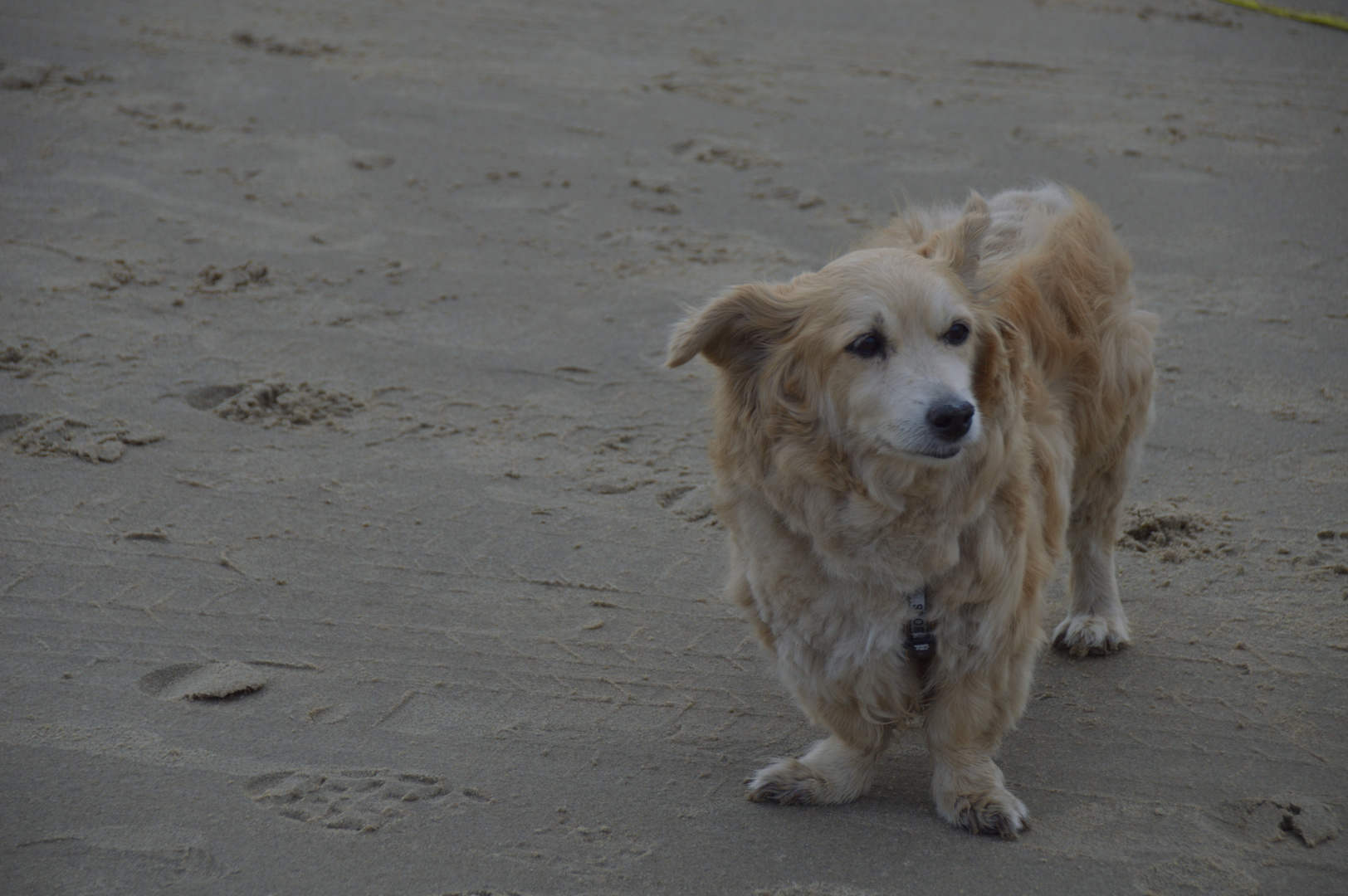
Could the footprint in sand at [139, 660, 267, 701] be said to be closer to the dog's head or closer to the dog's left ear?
the dog's head

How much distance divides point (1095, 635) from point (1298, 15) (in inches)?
310

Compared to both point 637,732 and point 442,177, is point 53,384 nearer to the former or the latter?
point 442,177

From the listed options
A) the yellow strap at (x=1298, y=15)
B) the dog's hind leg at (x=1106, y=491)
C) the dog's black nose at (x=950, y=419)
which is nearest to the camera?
the dog's black nose at (x=950, y=419)

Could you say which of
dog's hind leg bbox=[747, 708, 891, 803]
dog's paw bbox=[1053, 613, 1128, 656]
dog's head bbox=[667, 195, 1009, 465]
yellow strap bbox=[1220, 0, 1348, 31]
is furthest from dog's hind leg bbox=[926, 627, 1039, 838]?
yellow strap bbox=[1220, 0, 1348, 31]

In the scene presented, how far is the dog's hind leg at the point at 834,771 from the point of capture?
3078 millimetres

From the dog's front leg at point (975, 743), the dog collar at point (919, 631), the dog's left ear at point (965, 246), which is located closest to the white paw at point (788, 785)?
the dog's front leg at point (975, 743)

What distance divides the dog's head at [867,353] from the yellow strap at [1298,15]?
7796mm

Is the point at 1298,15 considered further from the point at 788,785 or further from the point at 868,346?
the point at 788,785

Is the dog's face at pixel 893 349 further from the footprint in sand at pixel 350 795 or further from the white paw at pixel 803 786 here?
the footprint in sand at pixel 350 795

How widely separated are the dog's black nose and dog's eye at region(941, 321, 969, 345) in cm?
29

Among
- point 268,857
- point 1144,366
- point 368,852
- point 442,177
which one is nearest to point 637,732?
point 368,852

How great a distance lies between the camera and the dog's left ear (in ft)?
10.6

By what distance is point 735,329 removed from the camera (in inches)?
126

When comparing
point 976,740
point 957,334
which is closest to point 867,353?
point 957,334
